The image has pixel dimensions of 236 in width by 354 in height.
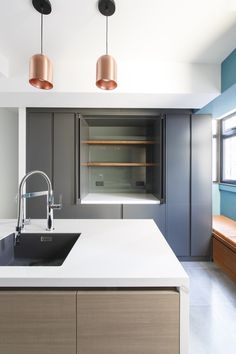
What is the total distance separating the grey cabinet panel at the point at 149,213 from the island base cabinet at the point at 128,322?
199 cm

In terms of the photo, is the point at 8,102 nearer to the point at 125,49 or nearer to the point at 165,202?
the point at 125,49

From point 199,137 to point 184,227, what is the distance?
1.31 m

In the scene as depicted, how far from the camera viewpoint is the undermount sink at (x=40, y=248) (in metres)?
1.31

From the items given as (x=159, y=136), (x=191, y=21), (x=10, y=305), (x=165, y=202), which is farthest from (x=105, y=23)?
(x=165, y=202)

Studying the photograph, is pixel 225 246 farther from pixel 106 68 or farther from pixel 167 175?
pixel 106 68

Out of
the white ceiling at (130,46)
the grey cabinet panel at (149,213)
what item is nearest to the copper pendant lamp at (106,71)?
the white ceiling at (130,46)

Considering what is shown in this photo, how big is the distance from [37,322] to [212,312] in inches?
68.7

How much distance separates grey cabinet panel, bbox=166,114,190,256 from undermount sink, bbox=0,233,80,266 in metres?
1.79

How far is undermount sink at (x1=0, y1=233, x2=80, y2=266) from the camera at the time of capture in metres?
1.31

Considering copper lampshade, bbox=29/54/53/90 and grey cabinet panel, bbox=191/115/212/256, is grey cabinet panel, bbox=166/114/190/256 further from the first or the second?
copper lampshade, bbox=29/54/53/90

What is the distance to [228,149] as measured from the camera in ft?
11.3

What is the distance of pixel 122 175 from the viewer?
3543 millimetres

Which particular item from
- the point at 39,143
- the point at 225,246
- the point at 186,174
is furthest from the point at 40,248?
the point at 225,246

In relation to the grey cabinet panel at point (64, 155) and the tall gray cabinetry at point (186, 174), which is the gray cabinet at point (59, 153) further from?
the tall gray cabinetry at point (186, 174)
